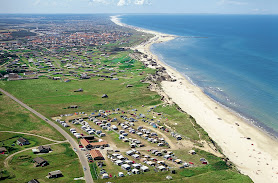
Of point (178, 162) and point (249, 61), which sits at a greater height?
point (249, 61)

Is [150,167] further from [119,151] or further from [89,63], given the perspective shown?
[89,63]

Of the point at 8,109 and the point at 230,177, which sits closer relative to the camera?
the point at 230,177

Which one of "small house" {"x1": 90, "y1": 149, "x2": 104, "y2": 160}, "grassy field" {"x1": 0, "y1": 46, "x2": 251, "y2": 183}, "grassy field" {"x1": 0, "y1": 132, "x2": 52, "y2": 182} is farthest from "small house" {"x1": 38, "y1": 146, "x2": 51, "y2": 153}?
"small house" {"x1": 90, "y1": 149, "x2": 104, "y2": 160}

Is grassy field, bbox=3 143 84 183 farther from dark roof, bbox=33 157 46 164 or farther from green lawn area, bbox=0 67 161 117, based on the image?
green lawn area, bbox=0 67 161 117

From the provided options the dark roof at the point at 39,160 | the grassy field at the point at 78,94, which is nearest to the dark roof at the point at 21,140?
the dark roof at the point at 39,160

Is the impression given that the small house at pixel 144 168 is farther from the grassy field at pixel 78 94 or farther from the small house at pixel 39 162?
the grassy field at pixel 78 94

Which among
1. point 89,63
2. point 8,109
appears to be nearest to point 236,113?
point 8,109
